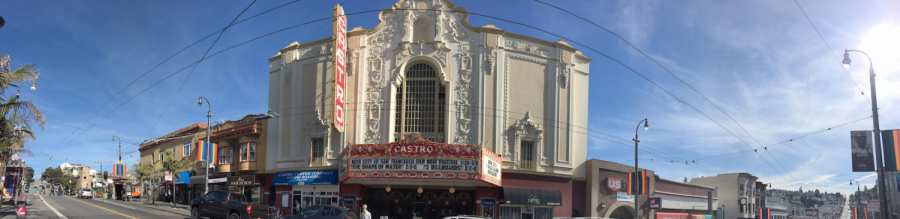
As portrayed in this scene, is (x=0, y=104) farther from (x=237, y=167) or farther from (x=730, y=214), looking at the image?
(x=730, y=214)

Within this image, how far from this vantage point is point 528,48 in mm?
36406

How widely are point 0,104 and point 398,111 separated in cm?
2009

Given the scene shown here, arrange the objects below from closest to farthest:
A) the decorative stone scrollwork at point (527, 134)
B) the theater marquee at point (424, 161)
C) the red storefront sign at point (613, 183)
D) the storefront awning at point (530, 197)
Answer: the theater marquee at point (424, 161), the storefront awning at point (530, 197), the decorative stone scrollwork at point (527, 134), the red storefront sign at point (613, 183)

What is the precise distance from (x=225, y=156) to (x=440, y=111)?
1967 cm

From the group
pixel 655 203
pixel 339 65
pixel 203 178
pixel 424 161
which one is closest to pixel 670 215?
pixel 655 203

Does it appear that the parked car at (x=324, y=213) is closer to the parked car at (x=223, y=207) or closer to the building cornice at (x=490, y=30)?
the parked car at (x=223, y=207)

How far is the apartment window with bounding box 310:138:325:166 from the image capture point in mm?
35722

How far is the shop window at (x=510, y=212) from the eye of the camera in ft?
113

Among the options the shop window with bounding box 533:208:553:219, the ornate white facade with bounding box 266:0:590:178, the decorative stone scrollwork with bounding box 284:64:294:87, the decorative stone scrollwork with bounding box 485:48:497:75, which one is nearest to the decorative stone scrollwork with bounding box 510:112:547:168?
the ornate white facade with bounding box 266:0:590:178

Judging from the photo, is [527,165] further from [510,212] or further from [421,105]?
[421,105]

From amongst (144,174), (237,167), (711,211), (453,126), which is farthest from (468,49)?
(144,174)

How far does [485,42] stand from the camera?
35312 mm

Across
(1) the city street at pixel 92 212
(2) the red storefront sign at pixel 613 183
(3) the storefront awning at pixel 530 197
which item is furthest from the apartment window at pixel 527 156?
(1) the city street at pixel 92 212

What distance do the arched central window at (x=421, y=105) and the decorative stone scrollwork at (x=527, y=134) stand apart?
4.66m
